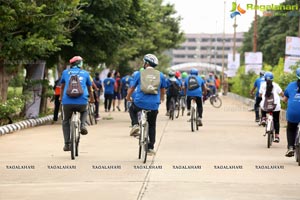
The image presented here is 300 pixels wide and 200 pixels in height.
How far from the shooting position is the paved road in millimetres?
9648

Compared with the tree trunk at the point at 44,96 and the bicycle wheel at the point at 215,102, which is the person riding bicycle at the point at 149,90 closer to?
the tree trunk at the point at 44,96

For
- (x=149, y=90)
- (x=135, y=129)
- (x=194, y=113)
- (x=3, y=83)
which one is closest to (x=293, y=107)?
(x=149, y=90)

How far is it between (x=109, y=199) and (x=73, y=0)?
42.7 ft

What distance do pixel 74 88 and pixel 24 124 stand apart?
31.1 ft

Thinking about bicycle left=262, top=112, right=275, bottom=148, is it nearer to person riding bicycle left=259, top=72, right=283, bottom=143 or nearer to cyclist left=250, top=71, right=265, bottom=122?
person riding bicycle left=259, top=72, right=283, bottom=143

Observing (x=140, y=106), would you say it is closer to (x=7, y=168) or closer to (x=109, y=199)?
(x=7, y=168)

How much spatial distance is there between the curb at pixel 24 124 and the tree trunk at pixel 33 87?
1.26ft

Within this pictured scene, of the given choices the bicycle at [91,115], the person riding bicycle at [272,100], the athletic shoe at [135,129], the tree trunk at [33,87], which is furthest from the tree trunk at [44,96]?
the athletic shoe at [135,129]

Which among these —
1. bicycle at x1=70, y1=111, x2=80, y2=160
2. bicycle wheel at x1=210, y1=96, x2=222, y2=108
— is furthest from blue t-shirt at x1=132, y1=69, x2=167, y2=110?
bicycle wheel at x1=210, y1=96, x2=222, y2=108

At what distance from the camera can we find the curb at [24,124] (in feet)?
66.2

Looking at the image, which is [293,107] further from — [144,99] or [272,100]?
[272,100]

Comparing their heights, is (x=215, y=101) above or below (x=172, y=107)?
below

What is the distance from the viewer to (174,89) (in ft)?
93.9

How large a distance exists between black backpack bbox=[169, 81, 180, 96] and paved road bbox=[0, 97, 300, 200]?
8.52 metres
